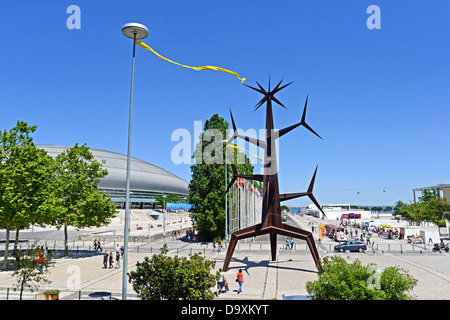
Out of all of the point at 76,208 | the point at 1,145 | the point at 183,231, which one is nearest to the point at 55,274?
the point at 76,208

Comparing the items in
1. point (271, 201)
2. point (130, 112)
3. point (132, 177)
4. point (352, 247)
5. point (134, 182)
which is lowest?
point (352, 247)

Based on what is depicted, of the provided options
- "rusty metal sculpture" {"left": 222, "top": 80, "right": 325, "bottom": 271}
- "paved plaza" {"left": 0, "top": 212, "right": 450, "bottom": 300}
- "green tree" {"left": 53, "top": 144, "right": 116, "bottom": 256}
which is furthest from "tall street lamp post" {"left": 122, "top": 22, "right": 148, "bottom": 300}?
"green tree" {"left": 53, "top": 144, "right": 116, "bottom": 256}

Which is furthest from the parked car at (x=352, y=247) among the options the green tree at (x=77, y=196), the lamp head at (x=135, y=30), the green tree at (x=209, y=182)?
the lamp head at (x=135, y=30)

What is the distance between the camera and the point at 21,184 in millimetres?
26000

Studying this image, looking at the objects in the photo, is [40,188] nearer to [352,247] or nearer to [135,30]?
[135,30]

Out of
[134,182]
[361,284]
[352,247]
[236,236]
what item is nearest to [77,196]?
[236,236]

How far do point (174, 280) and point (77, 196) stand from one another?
2404 cm

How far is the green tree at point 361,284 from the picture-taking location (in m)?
10.0

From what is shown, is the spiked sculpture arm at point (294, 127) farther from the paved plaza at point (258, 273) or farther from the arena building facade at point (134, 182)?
the arena building facade at point (134, 182)

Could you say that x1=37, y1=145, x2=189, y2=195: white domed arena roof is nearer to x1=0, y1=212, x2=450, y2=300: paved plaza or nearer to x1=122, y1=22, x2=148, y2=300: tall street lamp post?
x1=0, y1=212, x2=450, y2=300: paved plaza

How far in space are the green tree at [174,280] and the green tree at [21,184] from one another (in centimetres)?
1747

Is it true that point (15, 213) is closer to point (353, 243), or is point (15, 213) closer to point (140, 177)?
point (353, 243)

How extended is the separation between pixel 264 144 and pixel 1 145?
2150 cm
